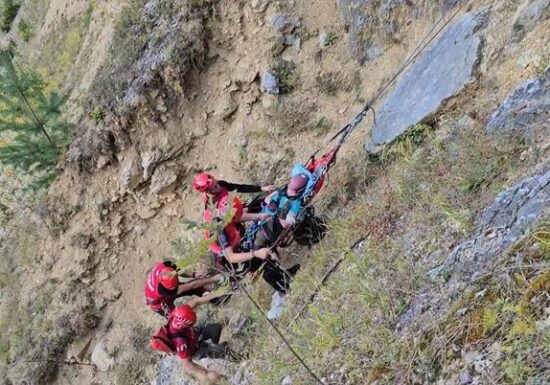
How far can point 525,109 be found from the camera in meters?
5.07

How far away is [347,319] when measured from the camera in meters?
4.39

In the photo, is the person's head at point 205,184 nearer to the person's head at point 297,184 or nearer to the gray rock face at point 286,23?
the person's head at point 297,184

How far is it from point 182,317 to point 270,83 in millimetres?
4549

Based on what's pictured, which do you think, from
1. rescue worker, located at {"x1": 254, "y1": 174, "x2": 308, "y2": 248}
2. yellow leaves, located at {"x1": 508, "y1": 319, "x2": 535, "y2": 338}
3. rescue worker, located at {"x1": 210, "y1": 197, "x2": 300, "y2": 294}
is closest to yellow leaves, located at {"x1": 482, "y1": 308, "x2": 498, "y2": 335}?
yellow leaves, located at {"x1": 508, "y1": 319, "x2": 535, "y2": 338}

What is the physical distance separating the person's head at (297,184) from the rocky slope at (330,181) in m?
0.59

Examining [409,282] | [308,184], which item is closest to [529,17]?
[308,184]

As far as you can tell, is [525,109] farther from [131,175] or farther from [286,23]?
[131,175]

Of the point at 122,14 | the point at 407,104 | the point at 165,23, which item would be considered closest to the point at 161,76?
the point at 165,23

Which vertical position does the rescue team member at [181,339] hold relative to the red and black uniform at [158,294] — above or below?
below

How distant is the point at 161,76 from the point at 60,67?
243 inches

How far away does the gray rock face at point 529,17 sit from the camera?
5.83m

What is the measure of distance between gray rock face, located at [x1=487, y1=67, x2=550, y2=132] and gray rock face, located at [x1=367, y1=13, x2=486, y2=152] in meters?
0.99

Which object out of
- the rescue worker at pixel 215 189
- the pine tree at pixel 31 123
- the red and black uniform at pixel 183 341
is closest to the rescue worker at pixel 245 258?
the rescue worker at pixel 215 189

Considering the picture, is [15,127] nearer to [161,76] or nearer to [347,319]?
[161,76]
